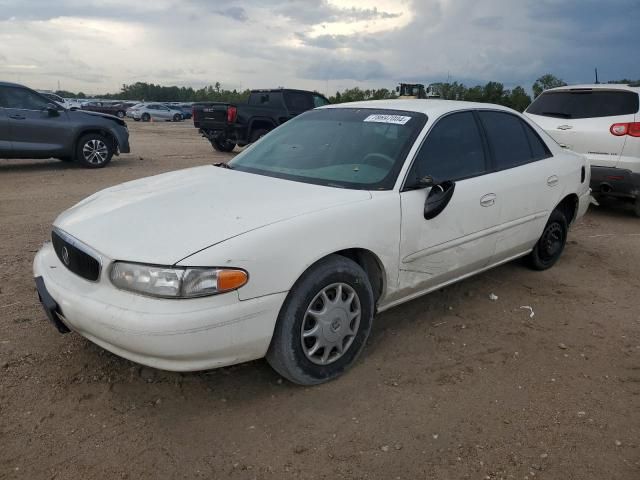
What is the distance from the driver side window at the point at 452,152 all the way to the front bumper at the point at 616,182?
12.7 ft

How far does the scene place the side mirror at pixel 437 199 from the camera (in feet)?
11.0

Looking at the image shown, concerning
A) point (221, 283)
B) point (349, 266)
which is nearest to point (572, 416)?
point (349, 266)

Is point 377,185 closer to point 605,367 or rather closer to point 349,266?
point 349,266

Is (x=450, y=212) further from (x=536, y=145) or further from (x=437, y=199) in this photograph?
(x=536, y=145)

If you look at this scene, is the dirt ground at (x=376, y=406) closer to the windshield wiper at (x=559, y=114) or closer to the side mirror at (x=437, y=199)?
the side mirror at (x=437, y=199)

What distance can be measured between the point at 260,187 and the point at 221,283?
3.16ft

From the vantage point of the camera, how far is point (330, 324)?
9.63 ft

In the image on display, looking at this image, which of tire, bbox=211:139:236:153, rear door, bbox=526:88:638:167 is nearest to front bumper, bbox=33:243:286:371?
rear door, bbox=526:88:638:167

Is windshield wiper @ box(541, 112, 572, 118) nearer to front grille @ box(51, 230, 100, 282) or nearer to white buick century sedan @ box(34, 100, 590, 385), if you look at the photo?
white buick century sedan @ box(34, 100, 590, 385)

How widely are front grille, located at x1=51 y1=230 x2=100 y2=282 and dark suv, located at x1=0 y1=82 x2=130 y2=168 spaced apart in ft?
26.2

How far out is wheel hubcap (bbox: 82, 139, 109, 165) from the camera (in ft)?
35.0

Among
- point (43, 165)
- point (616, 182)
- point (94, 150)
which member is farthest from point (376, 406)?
point (43, 165)

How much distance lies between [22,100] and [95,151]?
1545mm

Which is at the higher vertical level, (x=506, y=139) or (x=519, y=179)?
(x=506, y=139)
